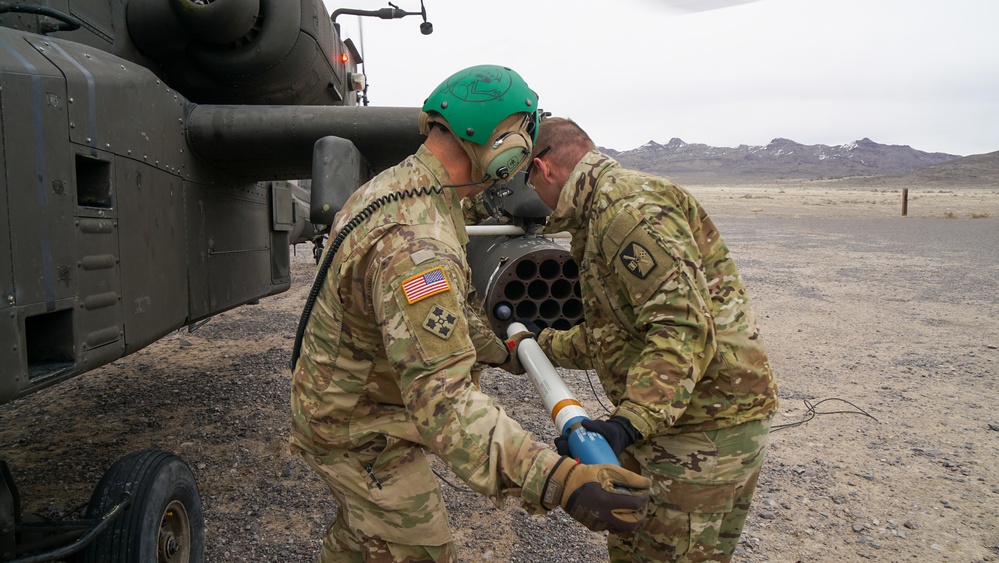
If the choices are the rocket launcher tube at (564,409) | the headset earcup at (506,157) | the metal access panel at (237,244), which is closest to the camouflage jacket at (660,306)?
the rocket launcher tube at (564,409)

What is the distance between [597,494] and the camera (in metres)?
1.56

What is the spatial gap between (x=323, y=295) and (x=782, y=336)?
7178 mm

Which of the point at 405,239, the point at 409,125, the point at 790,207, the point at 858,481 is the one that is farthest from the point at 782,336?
the point at 790,207

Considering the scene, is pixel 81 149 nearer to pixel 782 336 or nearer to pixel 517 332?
pixel 517 332

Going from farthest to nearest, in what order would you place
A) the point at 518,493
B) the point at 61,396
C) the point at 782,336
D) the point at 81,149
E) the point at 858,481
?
the point at 782,336 < the point at 61,396 < the point at 858,481 < the point at 81,149 < the point at 518,493

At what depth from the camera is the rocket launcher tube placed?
1.74m

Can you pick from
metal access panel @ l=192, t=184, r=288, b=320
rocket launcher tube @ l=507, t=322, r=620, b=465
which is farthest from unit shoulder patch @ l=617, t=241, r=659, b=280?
metal access panel @ l=192, t=184, r=288, b=320

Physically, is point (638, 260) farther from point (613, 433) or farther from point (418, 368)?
point (418, 368)

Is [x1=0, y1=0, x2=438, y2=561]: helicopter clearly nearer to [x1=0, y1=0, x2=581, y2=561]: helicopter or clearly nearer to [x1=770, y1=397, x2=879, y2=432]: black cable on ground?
[x1=0, y1=0, x2=581, y2=561]: helicopter

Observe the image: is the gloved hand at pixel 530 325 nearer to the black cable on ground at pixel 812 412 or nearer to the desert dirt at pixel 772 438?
the desert dirt at pixel 772 438

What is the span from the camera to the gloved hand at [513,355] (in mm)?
2635

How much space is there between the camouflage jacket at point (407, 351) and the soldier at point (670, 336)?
550 mm

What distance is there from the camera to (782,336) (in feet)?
26.7

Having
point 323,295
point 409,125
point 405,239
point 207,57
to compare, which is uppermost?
point 207,57
